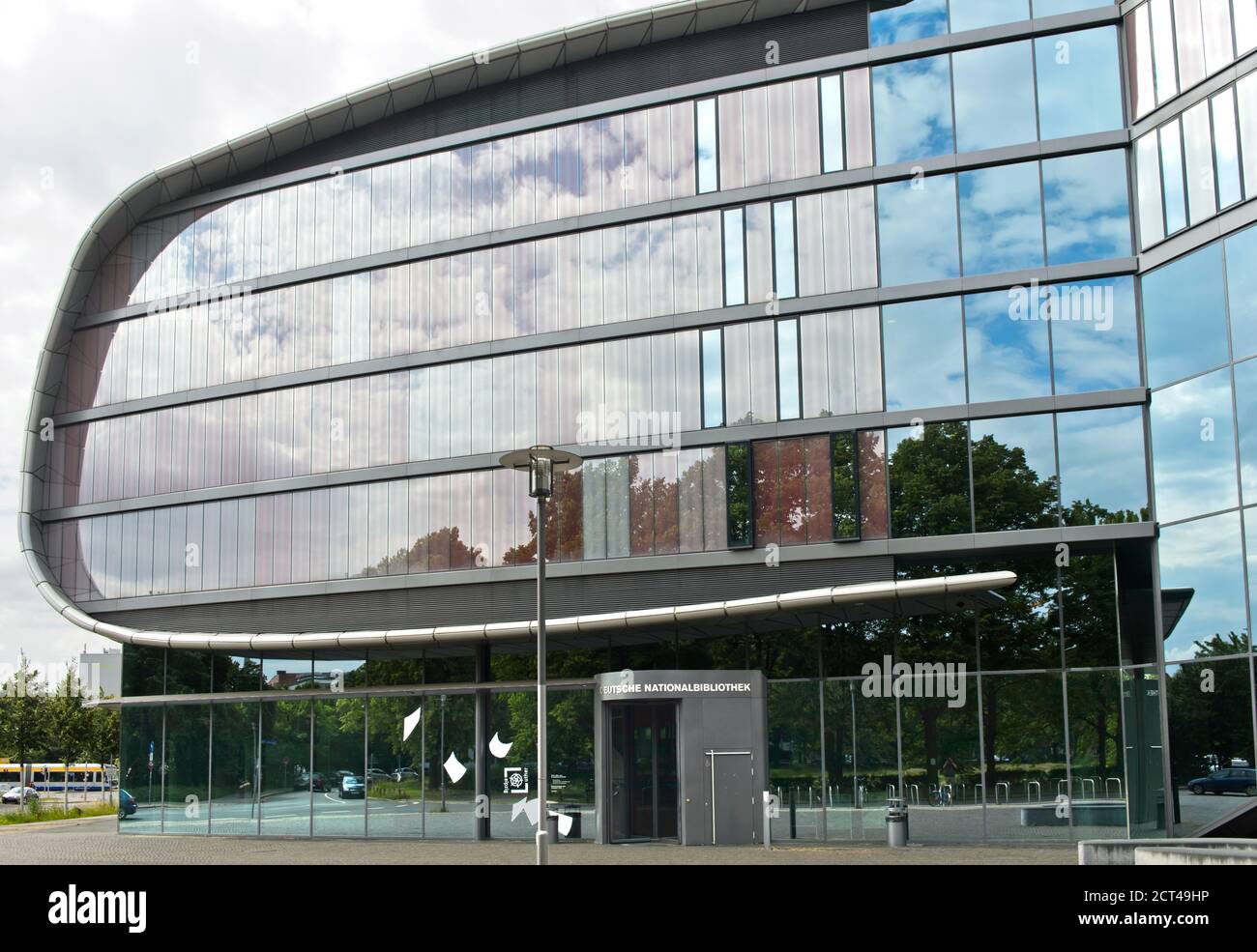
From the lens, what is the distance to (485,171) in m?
37.4

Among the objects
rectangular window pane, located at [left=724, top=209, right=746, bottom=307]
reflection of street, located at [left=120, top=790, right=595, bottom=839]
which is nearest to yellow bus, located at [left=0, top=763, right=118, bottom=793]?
reflection of street, located at [left=120, top=790, right=595, bottom=839]

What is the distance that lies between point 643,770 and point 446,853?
4728 millimetres

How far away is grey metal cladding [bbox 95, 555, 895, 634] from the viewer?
1236 inches

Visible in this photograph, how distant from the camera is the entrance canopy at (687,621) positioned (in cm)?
2789

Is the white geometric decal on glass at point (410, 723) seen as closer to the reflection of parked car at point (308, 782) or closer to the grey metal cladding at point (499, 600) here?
the reflection of parked car at point (308, 782)

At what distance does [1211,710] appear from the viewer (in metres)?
26.8

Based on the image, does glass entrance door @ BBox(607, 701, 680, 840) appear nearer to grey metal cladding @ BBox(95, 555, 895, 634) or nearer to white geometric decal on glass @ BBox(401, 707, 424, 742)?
grey metal cladding @ BBox(95, 555, 895, 634)

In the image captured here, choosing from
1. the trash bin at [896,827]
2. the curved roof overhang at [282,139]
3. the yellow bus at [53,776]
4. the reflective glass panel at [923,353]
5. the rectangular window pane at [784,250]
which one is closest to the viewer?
the trash bin at [896,827]

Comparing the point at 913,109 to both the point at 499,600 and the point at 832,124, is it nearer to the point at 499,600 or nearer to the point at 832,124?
the point at 832,124

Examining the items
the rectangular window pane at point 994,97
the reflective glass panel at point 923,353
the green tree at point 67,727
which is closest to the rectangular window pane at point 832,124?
the rectangular window pane at point 994,97

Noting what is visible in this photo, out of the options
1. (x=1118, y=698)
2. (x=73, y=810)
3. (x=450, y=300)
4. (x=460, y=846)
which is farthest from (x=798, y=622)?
(x=73, y=810)

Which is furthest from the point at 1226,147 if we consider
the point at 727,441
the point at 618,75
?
the point at 618,75

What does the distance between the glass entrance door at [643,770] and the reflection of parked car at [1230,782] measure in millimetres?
11140

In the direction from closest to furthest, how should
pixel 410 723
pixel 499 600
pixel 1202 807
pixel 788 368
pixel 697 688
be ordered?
pixel 1202 807 → pixel 697 688 → pixel 788 368 → pixel 410 723 → pixel 499 600
